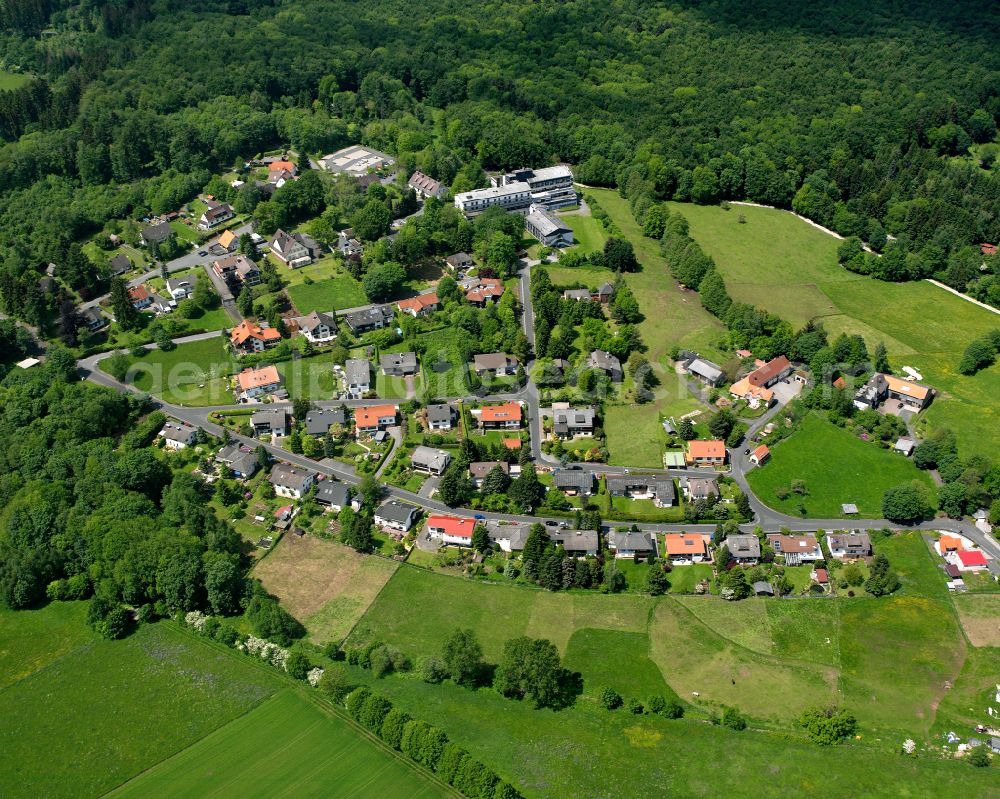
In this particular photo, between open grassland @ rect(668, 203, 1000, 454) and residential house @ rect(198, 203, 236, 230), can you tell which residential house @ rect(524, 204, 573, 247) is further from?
residential house @ rect(198, 203, 236, 230)

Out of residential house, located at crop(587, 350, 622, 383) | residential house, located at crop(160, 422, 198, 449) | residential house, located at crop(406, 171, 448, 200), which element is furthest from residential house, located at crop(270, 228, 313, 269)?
residential house, located at crop(587, 350, 622, 383)

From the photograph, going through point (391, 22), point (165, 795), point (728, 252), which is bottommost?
point (165, 795)

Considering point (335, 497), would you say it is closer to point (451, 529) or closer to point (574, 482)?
point (451, 529)

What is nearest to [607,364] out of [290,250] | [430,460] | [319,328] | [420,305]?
[430,460]

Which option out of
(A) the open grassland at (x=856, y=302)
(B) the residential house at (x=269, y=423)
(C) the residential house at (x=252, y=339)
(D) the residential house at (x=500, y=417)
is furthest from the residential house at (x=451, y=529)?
(A) the open grassland at (x=856, y=302)

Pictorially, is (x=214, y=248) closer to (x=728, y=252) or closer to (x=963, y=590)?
(x=728, y=252)

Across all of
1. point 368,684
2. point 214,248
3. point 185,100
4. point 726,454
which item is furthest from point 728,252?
point 185,100
